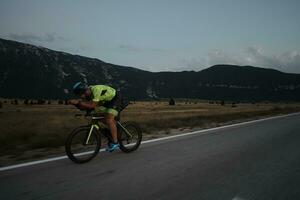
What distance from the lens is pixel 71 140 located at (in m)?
7.22

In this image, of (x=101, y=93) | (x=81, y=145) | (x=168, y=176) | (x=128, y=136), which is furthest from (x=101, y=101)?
(x=168, y=176)

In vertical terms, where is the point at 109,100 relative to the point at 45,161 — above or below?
above

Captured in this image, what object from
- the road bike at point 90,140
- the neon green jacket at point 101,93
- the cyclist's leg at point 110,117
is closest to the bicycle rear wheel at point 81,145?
the road bike at point 90,140

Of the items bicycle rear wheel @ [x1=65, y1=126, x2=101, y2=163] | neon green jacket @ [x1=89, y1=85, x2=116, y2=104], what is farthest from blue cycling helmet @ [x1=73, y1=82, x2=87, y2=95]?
bicycle rear wheel @ [x1=65, y1=126, x2=101, y2=163]

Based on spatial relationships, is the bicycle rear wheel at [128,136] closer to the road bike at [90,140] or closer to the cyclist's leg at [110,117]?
the road bike at [90,140]

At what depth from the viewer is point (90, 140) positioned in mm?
7719

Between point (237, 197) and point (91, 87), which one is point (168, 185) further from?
point (91, 87)

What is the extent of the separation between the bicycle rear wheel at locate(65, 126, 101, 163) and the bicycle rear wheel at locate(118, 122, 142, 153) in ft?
2.78

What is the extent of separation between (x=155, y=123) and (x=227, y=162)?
9317 mm

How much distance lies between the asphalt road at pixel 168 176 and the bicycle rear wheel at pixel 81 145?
192mm

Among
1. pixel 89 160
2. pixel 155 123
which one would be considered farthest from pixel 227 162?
pixel 155 123

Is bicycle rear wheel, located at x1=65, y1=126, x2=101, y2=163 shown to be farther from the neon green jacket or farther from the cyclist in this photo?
the neon green jacket

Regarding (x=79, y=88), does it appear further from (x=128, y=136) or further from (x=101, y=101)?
(x=128, y=136)

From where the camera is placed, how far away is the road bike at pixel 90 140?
7254 millimetres
